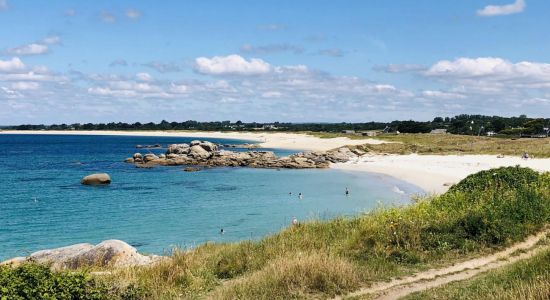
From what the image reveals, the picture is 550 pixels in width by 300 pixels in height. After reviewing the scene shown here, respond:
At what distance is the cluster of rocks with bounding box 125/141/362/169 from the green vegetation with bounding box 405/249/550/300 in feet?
203

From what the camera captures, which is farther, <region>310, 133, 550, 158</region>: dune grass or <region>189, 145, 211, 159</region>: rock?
<region>189, 145, 211, 159</region>: rock

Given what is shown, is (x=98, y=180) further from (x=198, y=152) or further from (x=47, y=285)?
(x=47, y=285)

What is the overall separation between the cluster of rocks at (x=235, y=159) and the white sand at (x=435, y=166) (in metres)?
4.70

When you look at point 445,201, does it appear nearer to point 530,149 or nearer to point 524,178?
point 524,178

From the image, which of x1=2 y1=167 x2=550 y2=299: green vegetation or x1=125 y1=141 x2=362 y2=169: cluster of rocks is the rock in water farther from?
x1=2 y1=167 x2=550 y2=299: green vegetation


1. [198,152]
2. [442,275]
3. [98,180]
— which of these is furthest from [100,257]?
[198,152]

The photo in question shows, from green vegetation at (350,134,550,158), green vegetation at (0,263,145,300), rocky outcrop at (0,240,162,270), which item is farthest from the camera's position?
green vegetation at (350,134,550,158)

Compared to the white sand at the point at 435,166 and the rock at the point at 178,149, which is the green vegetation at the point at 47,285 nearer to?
the white sand at the point at 435,166

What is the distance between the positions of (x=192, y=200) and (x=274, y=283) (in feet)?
111

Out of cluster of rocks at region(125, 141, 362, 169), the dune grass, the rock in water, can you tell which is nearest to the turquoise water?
the rock in water

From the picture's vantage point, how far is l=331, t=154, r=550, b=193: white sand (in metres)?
48.2

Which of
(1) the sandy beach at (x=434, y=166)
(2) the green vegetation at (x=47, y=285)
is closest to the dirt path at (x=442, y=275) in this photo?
(2) the green vegetation at (x=47, y=285)

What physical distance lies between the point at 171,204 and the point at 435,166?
34.0 meters

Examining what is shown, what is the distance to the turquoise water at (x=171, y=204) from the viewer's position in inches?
1167
